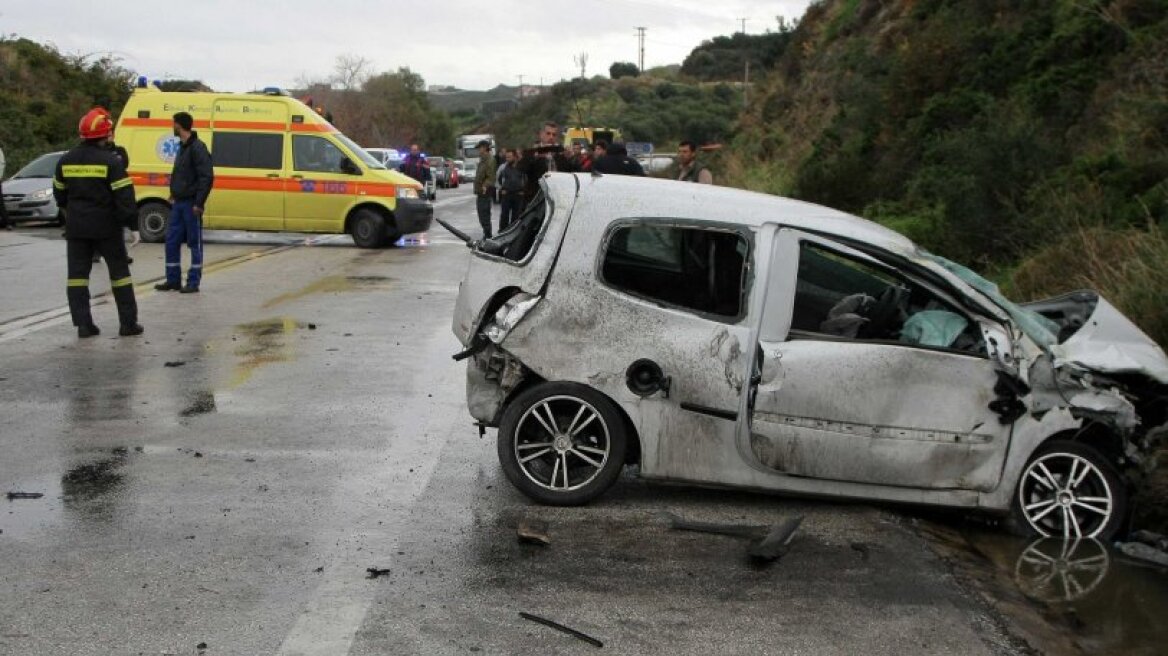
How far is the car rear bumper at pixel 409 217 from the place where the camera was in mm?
21953

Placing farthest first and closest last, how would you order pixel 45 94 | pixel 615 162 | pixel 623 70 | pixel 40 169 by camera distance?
pixel 623 70
pixel 45 94
pixel 40 169
pixel 615 162

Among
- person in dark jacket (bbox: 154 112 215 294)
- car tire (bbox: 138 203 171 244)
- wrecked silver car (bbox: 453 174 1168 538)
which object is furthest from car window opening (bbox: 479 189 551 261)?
car tire (bbox: 138 203 171 244)

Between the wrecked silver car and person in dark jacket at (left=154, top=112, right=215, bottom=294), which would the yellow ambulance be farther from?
the wrecked silver car

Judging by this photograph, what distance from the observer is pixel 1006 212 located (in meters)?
13.9

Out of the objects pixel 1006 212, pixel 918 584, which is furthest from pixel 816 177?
pixel 918 584

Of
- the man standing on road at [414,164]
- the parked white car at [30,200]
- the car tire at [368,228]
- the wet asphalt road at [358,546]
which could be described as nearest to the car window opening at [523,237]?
the wet asphalt road at [358,546]

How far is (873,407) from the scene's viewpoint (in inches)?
249

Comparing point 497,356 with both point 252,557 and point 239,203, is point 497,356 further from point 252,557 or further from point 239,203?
point 239,203

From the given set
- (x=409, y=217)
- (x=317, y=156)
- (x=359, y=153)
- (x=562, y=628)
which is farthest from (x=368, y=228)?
(x=562, y=628)

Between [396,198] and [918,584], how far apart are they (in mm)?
17268

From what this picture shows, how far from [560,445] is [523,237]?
3.87ft

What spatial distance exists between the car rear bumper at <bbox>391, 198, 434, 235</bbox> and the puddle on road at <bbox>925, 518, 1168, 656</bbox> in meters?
16.3

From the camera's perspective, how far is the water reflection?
5.80 m

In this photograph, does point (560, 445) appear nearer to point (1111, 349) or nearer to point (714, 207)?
point (714, 207)
